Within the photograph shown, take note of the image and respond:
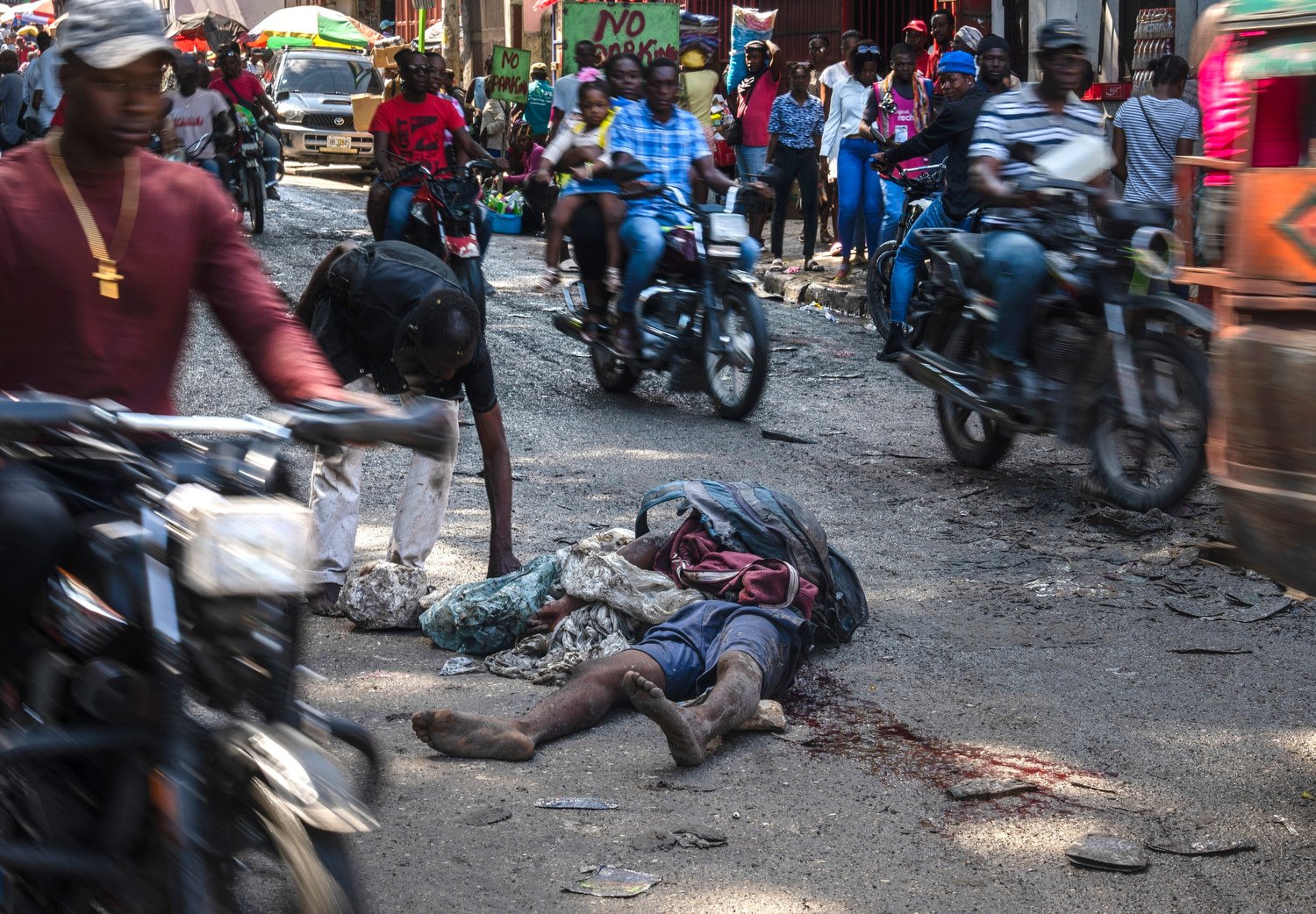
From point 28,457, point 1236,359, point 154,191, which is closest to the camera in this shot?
point 28,457

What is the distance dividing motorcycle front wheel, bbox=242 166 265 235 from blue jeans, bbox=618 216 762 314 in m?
8.71

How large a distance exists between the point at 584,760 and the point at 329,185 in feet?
71.0

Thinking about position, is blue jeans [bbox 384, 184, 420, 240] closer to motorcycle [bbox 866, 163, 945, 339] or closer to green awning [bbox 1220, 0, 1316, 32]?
motorcycle [bbox 866, 163, 945, 339]

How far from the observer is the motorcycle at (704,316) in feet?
28.1

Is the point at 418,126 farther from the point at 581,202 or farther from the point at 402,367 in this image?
the point at 402,367

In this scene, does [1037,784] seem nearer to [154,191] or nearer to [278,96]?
[154,191]

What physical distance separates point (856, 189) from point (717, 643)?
9.01 m

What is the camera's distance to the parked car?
2600cm

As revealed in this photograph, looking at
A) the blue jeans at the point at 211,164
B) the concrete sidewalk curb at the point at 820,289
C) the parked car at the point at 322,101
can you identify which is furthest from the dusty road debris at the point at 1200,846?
the parked car at the point at 322,101

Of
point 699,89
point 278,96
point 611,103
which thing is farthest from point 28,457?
point 278,96

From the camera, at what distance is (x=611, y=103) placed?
32.1 ft

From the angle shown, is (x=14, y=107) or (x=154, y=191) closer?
(x=154, y=191)

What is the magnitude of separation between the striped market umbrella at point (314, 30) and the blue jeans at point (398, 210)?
2627 centimetres

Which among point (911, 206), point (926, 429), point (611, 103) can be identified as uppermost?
point (611, 103)
